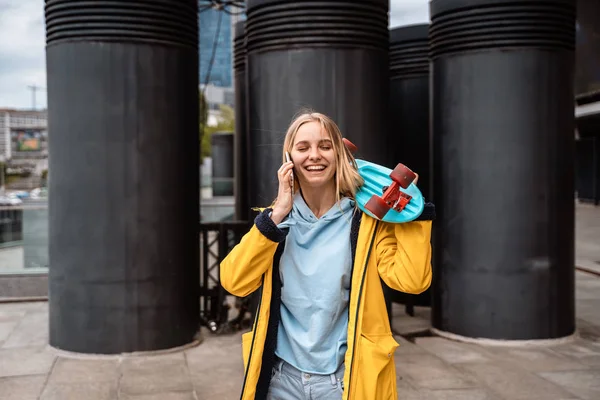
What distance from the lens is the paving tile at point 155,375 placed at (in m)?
6.25

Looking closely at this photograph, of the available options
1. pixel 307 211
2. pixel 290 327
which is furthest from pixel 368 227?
pixel 290 327

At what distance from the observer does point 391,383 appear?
2.74 metres

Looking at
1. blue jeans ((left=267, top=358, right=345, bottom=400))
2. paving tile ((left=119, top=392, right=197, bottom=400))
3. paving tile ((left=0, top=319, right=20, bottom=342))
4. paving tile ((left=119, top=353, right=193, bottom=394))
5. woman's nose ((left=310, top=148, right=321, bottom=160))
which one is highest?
woman's nose ((left=310, top=148, right=321, bottom=160))

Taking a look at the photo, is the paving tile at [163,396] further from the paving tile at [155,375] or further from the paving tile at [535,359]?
the paving tile at [535,359]

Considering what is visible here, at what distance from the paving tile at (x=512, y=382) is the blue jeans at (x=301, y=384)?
3.64 meters

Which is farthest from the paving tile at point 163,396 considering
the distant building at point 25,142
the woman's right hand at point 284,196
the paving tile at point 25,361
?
the distant building at point 25,142

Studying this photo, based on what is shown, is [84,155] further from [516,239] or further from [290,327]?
[290,327]

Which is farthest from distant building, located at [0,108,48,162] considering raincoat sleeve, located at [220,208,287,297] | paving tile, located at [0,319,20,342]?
raincoat sleeve, located at [220,208,287,297]

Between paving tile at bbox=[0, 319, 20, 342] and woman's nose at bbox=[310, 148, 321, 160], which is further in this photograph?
paving tile at bbox=[0, 319, 20, 342]

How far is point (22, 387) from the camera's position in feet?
20.7

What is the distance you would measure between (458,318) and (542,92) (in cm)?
245

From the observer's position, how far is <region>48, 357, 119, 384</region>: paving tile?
6.53 m

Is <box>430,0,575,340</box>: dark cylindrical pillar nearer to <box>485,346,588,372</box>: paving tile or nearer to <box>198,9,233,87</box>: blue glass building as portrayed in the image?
<box>485,346,588,372</box>: paving tile

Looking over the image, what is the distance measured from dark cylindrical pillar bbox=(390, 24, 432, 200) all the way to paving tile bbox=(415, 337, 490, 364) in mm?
2514
